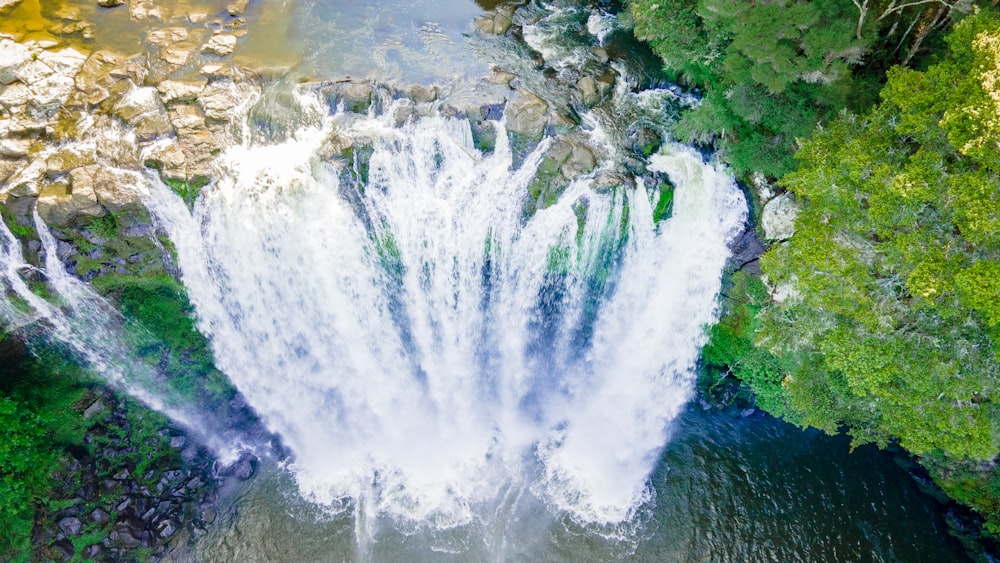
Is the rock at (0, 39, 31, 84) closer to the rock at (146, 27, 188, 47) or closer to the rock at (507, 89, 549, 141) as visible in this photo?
the rock at (146, 27, 188, 47)

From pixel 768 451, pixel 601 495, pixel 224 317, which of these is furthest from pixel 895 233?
pixel 224 317

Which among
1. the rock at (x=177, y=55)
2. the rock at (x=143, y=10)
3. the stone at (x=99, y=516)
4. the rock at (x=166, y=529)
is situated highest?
the rock at (x=143, y=10)

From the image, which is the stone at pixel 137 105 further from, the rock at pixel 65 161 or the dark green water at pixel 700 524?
the dark green water at pixel 700 524

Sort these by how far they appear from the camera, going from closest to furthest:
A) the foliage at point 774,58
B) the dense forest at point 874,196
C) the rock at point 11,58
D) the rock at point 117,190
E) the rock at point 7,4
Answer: the dense forest at point 874,196, the foliage at point 774,58, the rock at point 117,190, the rock at point 11,58, the rock at point 7,4

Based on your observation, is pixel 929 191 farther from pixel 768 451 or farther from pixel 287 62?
pixel 287 62

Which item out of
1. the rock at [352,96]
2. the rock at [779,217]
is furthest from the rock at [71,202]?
the rock at [779,217]

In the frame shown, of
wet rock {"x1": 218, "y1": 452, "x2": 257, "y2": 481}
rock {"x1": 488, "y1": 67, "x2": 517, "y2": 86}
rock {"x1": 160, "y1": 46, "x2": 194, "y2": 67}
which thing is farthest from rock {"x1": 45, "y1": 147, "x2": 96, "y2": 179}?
rock {"x1": 488, "y1": 67, "x2": 517, "y2": 86}
